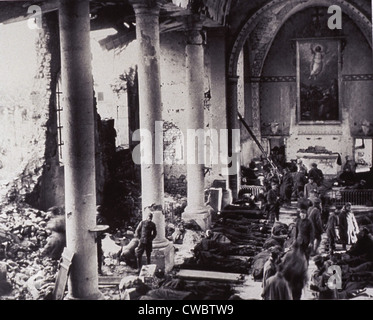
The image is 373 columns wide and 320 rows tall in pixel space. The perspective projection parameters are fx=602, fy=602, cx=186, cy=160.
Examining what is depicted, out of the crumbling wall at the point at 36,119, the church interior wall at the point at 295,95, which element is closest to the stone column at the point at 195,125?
the crumbling wall at the point at 36,119

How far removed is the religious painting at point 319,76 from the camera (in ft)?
68.6

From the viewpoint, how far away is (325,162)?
65.5ft

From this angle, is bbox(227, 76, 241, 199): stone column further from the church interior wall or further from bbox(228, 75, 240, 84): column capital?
the church interior wall

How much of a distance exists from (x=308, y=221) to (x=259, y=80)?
32.9 ft

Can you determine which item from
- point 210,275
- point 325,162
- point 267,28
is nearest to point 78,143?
point 210,275

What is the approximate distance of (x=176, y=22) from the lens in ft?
49.6

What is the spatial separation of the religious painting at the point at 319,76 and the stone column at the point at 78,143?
13.1m

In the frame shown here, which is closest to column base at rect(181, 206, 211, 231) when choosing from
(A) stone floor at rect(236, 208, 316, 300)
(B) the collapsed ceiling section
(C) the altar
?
(A) stone floor at rect(236, 208, 316, 300)

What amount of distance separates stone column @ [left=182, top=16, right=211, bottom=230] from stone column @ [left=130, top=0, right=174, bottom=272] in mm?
3098

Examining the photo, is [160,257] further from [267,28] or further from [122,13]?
[267,28]

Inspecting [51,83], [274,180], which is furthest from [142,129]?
[274,180]

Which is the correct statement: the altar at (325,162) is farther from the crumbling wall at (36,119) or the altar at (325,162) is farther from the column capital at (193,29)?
the crumbling wall at (36,119)

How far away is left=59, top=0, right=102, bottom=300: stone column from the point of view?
897 centimetres
